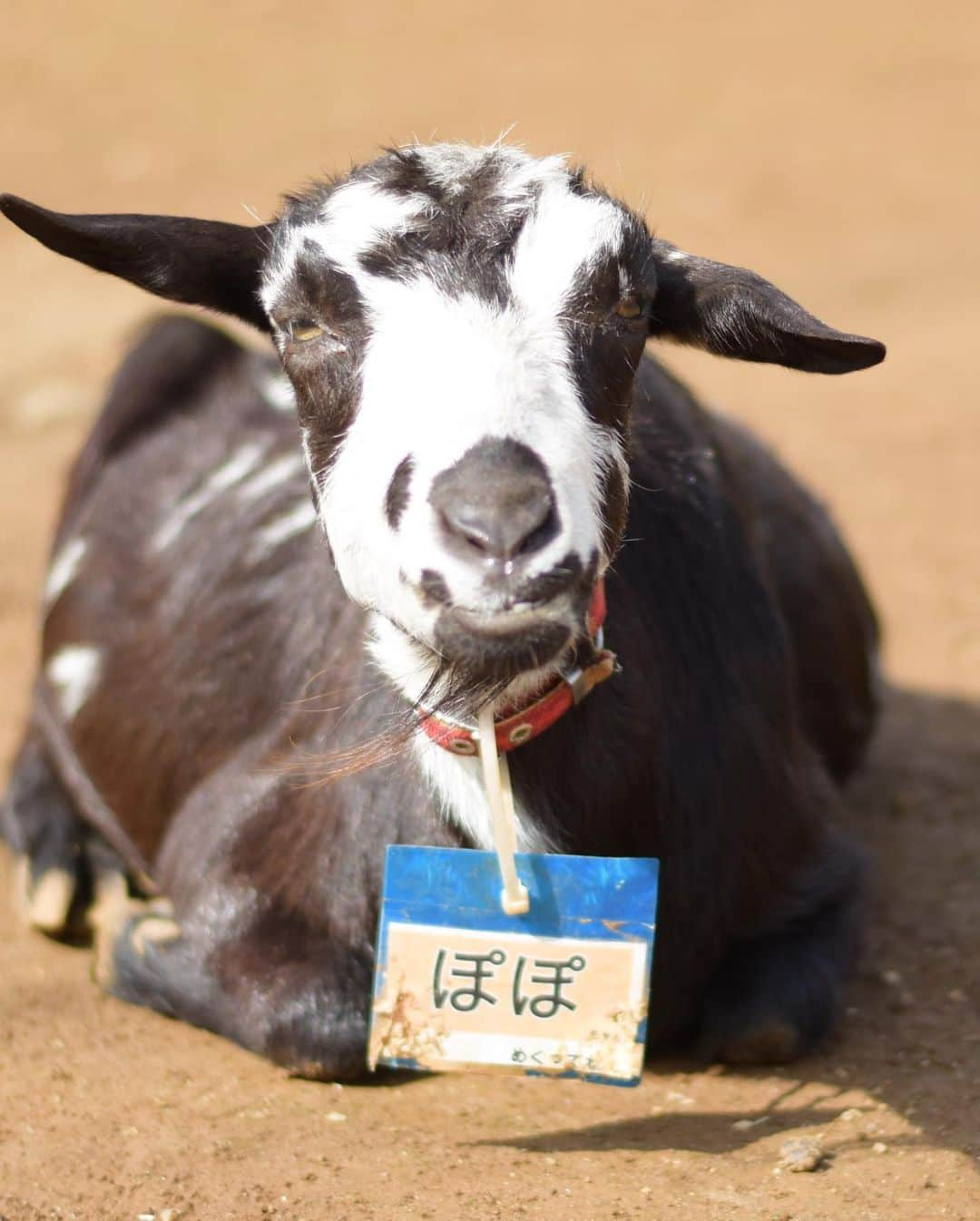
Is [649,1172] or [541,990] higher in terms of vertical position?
[541,990]

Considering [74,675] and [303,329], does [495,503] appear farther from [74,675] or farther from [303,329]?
[74,675]

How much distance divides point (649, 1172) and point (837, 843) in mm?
1275

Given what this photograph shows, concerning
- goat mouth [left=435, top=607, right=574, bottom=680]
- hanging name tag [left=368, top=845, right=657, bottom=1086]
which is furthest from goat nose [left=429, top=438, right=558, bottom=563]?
hanging name tag [left=368, top=845, right=657, bottom=1086]

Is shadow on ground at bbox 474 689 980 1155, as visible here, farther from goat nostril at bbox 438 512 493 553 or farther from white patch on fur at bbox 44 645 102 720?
white patch on fur at bbox 44 645 102 720

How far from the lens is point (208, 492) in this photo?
508cm

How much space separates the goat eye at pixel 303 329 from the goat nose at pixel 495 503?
0.58 meters

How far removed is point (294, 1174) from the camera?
123 inches

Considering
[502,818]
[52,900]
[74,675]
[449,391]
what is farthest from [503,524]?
[74,675]

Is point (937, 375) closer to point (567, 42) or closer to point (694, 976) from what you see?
point (694, 976)

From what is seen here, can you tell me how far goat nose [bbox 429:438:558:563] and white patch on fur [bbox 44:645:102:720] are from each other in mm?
2464

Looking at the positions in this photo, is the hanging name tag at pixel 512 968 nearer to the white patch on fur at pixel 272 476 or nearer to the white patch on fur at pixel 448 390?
the white patch on fur at pixel 448 390

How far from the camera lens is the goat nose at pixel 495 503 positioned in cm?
269

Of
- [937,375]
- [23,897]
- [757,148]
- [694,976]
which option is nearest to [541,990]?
[694,976]

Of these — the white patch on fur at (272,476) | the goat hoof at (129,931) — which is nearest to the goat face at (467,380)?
the goat hoof at (129,931)
